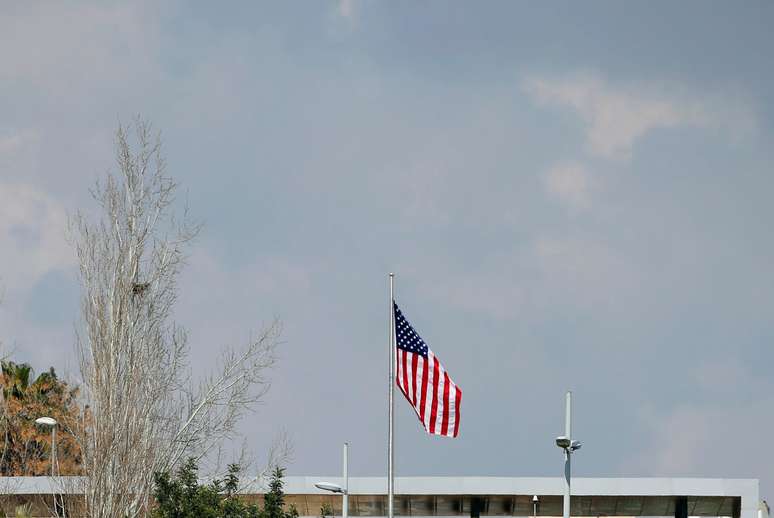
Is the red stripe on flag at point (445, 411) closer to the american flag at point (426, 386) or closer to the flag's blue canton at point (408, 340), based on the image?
the american flag at point (426, 386)

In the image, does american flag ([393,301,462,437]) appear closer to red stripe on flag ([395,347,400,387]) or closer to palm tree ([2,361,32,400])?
red stripe on flag ([395,347,400,387])

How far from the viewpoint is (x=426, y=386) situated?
29594 mm

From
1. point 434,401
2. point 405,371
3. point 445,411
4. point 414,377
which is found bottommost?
point 445,411

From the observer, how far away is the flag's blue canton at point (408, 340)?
29938mm

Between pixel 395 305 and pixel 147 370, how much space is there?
8.74 meters

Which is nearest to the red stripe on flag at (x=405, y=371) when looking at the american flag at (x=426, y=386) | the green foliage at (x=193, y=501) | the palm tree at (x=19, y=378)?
the american flag at (x=426, y=386)

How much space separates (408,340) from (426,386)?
104 centimetres

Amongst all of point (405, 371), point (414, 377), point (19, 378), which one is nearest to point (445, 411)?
point (414, 377)

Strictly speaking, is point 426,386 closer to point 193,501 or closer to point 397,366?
point 397,366

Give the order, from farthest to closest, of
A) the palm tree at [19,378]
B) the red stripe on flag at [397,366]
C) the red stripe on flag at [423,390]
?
the palm tree at [19,378] < the red stripe on flag at [397,366] < the red stripe on flag at [423,390]

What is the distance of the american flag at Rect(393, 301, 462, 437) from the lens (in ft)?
96.4

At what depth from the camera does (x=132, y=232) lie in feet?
123

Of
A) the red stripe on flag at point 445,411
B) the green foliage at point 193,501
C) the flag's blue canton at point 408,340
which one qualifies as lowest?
the green foliage at point 193,501

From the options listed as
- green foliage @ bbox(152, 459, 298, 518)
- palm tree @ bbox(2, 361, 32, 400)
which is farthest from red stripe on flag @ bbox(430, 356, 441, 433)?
palm tree @ bbox(2, 361, 32, 400)
